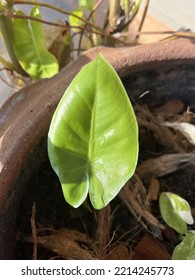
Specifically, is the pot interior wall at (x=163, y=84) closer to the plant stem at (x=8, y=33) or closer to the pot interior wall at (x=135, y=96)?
the pot interior wall at (x=135, y=96)

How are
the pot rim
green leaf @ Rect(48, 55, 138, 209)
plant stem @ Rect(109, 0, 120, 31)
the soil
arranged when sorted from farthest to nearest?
plant stem @ Rect(109, 0, 120, 31), the soil, the pot rim, green leaf @ Rect(48, 55, 138, 209)

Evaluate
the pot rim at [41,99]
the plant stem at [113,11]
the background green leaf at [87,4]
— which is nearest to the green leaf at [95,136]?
the pot rim at [41,99]

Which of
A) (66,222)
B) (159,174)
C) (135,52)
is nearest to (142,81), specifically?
(135,52)

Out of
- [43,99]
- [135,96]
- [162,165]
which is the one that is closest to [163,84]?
[135,96]

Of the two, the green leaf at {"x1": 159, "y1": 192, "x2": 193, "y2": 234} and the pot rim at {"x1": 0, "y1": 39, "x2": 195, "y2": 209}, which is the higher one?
the pot rim at {"x1": 0, "y1": 39, "x2": 195, "y2": 209}

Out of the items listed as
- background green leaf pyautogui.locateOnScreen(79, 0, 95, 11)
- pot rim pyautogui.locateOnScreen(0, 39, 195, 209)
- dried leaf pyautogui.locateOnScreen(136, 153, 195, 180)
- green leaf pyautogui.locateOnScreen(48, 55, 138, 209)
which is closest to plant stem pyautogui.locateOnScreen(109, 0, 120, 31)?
background green leaf pyautogui.locateOnScreen(79, 0, 95, 11)

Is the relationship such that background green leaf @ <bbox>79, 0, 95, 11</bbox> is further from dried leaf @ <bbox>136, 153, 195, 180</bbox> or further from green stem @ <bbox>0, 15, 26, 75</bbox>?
dried leaf @ <bbox>136, 153, 195, 180</bbox>

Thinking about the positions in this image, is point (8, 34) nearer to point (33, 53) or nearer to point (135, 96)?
point (33, 53)
